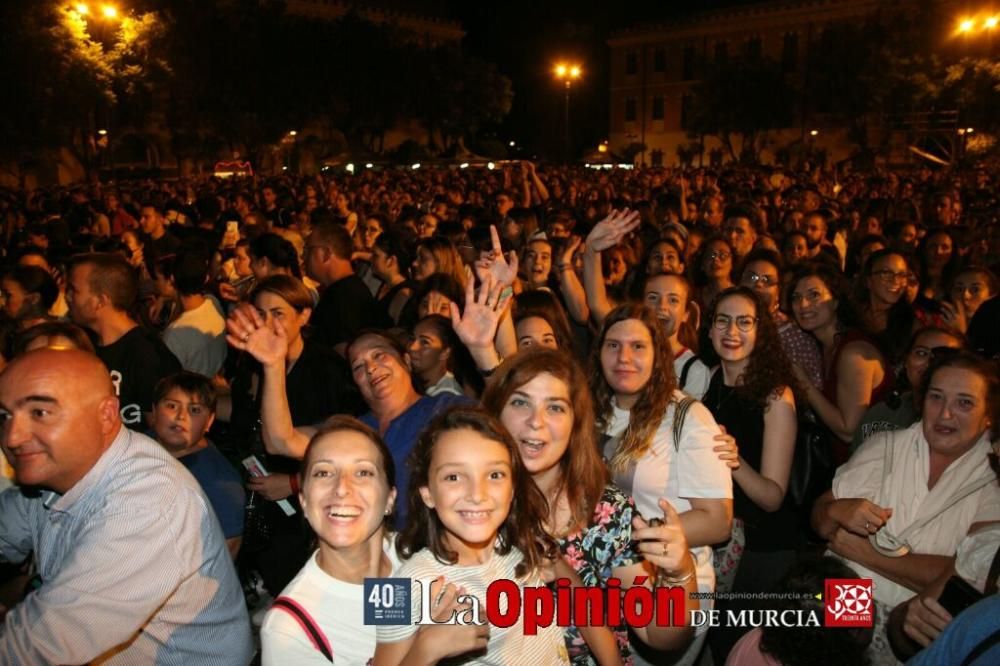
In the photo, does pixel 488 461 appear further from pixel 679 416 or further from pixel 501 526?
pixel 679 416

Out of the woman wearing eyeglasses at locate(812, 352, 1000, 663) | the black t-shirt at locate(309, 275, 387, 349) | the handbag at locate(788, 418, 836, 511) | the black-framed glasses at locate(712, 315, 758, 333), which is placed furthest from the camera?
the black t-shirt at locate(309, 275, 387, 349)

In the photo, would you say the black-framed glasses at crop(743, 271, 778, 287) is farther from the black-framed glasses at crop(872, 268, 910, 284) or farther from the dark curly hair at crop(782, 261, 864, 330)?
the black-framed glasses at crop(872, 268, 910, 284)

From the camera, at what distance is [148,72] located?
2459 centimetres

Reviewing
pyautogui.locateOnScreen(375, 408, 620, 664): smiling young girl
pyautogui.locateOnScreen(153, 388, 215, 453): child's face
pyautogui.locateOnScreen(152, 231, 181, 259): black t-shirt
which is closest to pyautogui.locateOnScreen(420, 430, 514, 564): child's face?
pyautogui.locateOnScreen(375, 408, 620, 664): smiling young girl

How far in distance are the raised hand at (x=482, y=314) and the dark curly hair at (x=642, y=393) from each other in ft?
1.56

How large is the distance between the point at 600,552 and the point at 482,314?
4.50 feet

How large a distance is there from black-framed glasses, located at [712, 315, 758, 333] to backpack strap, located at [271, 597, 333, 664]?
101 inches

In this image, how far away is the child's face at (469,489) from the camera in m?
2.22

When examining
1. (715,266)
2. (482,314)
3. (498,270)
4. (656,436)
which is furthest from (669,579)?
(715,266)

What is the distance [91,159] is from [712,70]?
36892 millimetres

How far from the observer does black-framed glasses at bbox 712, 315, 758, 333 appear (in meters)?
3.87

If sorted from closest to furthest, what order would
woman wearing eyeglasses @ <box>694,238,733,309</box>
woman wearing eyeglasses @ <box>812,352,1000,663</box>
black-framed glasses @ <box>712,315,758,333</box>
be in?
1. woman wearing eyeglasses @ <box>812,352,1000,663</box>
2. black-framed glasses @ <box>712,315,758,333</box>
3. woman wearing eyeglasses @ <box>694,238,733,309</box>

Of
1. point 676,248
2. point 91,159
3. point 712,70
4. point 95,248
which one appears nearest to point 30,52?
point 91,159

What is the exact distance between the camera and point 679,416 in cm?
305
